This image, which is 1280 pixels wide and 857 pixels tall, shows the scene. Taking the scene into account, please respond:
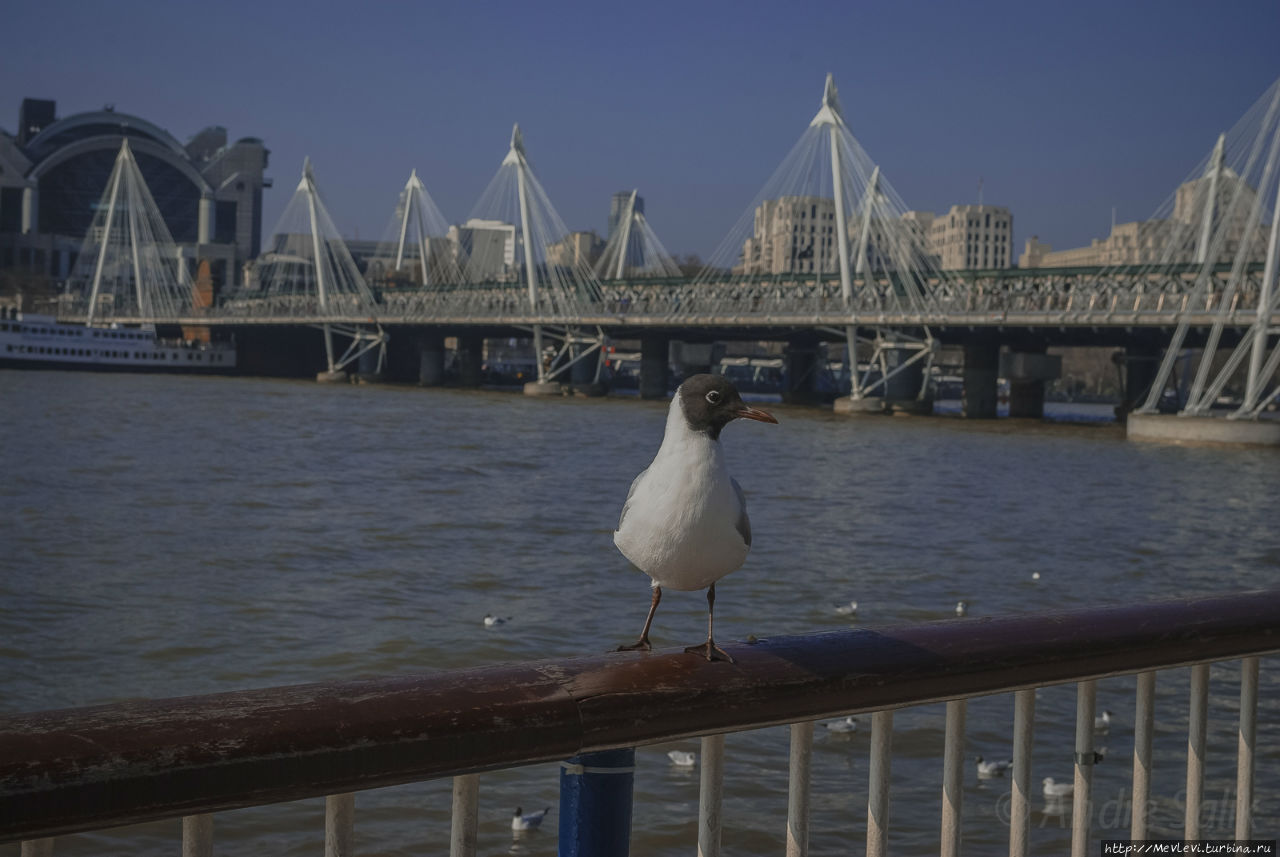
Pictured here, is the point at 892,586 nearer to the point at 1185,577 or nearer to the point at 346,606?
the point at 1185,577

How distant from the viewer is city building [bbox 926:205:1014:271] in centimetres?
18400

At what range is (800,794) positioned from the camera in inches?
80.2

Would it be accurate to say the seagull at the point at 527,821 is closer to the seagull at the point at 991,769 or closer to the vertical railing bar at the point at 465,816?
the seagull at the point at 991,769

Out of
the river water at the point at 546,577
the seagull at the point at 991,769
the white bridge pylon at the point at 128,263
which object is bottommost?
the river water at the point at 546,577

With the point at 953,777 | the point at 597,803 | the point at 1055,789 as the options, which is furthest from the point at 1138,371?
the point at 597,803

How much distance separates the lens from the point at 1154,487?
26.3 m

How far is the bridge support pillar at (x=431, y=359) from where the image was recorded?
278ft

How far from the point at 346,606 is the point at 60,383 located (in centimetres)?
5390

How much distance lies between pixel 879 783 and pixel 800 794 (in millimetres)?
167

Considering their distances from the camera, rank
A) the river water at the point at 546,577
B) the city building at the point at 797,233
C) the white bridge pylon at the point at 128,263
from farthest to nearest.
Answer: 1. the city building at the point at 797,233
2. the white bridge pylon at the point at 128,263
3. the river water at the point at 546,577

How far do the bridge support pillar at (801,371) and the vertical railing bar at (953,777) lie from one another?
70365mm

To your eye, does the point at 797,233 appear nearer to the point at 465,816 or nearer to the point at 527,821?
the point at 527,821

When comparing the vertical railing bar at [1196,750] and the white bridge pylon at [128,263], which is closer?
the vertical railing bar at [1196,750]

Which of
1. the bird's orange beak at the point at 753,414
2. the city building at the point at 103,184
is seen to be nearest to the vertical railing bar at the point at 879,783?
the bird's orange beak at the point at 753,414
